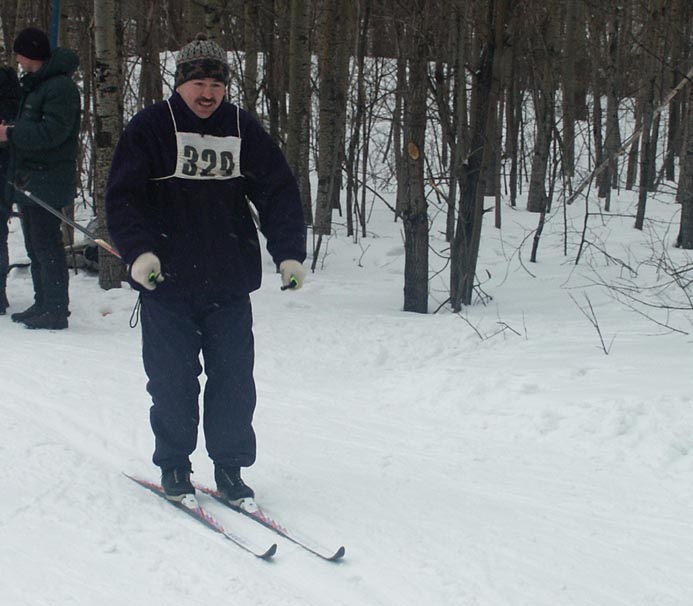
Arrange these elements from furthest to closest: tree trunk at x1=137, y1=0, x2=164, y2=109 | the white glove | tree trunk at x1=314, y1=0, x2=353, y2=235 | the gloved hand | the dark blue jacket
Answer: tree trunk at x1=137, y1=0, x2=164, y2=109, tree trunk at x1=314, y1=0, x2=353, y2=235, the gloved hand, the dark blue jacket, the white glove

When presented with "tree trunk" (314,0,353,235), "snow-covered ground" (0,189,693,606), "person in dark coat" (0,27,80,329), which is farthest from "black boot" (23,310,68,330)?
"tree trunk" (314,0,353,235)

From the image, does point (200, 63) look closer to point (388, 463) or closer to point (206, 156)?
point (206, 156)

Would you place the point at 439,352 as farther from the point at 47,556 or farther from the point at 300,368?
the point at 47,556

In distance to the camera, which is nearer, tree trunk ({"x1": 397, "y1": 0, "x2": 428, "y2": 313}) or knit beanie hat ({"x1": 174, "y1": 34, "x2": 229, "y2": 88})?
knit beanie hat ({"x1": 174, "y1": 34, "x2": 229, "y2": 88})

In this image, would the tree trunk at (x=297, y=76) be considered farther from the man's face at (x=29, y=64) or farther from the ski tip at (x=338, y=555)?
the ski tip at (x=338, y=555)

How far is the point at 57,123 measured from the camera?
6.04 m

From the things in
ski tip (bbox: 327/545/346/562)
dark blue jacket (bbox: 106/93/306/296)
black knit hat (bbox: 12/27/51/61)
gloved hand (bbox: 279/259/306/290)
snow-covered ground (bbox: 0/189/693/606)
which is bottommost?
snow-covered ground (bbox: 0/189/693/606)

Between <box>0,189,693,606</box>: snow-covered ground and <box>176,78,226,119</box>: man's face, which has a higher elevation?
<box>176,78,226,119</box>: man's face

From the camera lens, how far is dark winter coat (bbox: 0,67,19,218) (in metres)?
6.46

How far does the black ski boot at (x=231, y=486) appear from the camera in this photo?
3.49 m

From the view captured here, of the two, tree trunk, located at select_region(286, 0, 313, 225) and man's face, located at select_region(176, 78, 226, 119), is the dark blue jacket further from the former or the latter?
tree trunk, located at select_region(286, 0, 313, 225)

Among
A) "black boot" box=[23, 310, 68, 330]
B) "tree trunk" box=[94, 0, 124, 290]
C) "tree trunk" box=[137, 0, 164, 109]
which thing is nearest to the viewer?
"black boot" box=[23, 310, 68, 330]

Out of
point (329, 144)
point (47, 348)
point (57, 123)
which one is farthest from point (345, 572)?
point (329, 144)

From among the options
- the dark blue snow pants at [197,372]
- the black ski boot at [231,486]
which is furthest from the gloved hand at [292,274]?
the black ski boot at [231,486]
